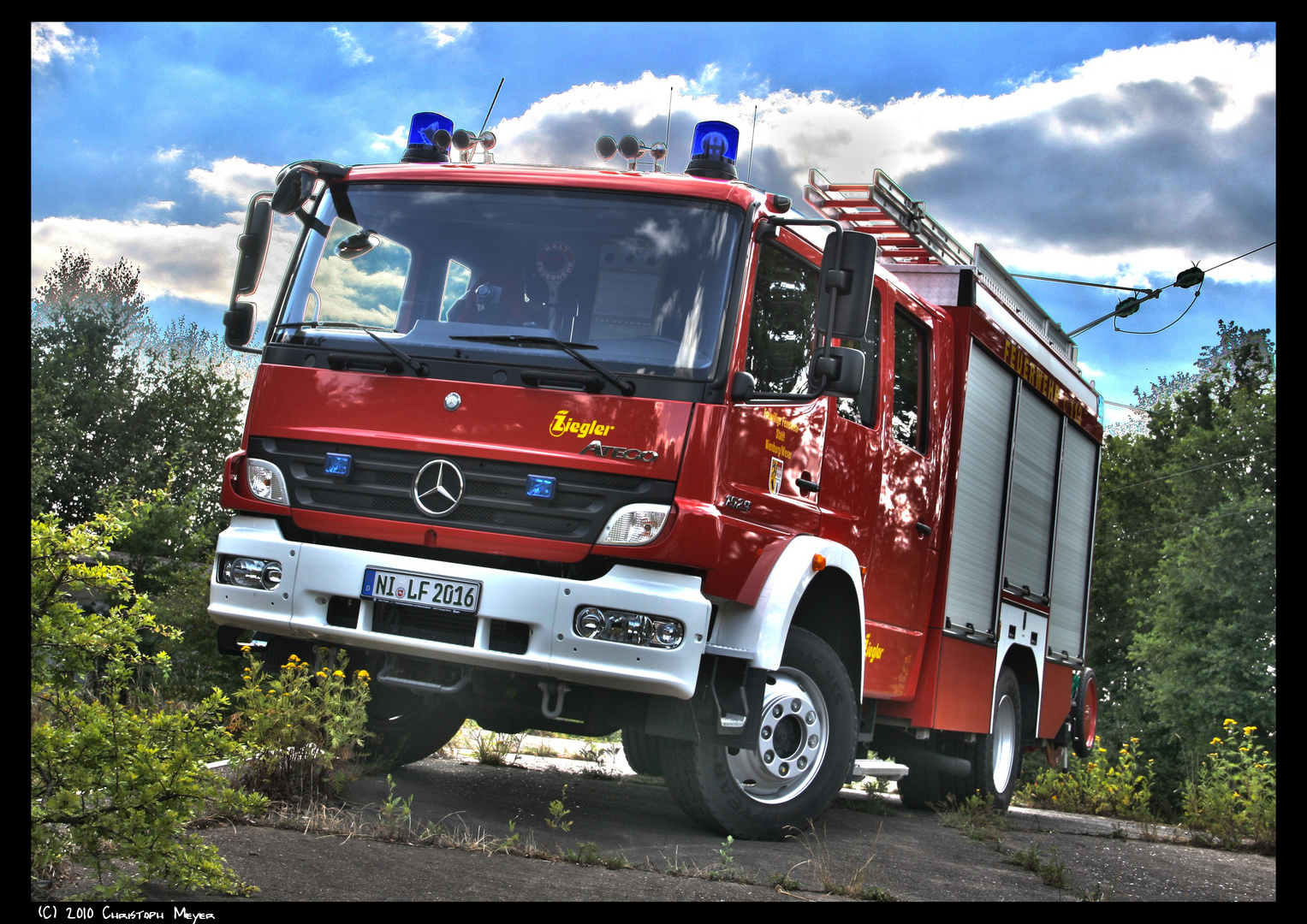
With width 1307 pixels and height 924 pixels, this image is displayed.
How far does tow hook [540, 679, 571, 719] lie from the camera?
17.5 ft

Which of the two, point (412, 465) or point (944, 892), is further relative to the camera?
point (412, 465)

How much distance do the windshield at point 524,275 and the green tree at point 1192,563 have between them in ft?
73.9

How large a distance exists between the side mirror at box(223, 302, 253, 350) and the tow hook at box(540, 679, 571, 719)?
2.33 metres

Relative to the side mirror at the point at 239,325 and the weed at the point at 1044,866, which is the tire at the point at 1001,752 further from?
the side mirror at the point at 239,325

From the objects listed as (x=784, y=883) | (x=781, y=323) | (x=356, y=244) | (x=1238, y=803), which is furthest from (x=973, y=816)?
(x=356, y=244)

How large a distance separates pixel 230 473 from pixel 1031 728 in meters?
6.84

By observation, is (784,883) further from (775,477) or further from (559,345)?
(559,345)

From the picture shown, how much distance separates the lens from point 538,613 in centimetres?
505

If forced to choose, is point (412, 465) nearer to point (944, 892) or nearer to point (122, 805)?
point (122, 805)

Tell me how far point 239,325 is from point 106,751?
9.71 feet

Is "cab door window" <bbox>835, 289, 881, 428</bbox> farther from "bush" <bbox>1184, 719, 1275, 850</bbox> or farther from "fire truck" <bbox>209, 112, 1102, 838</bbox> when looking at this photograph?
"bush" <bbox>1184, 719, 1275, 850</bbox>

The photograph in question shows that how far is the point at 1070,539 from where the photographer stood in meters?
10.6

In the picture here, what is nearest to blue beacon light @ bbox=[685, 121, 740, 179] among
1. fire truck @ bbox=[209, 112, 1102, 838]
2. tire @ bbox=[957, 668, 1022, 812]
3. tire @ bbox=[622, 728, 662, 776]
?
fire truck @ bbox=[209, 112, 1102, 838]
